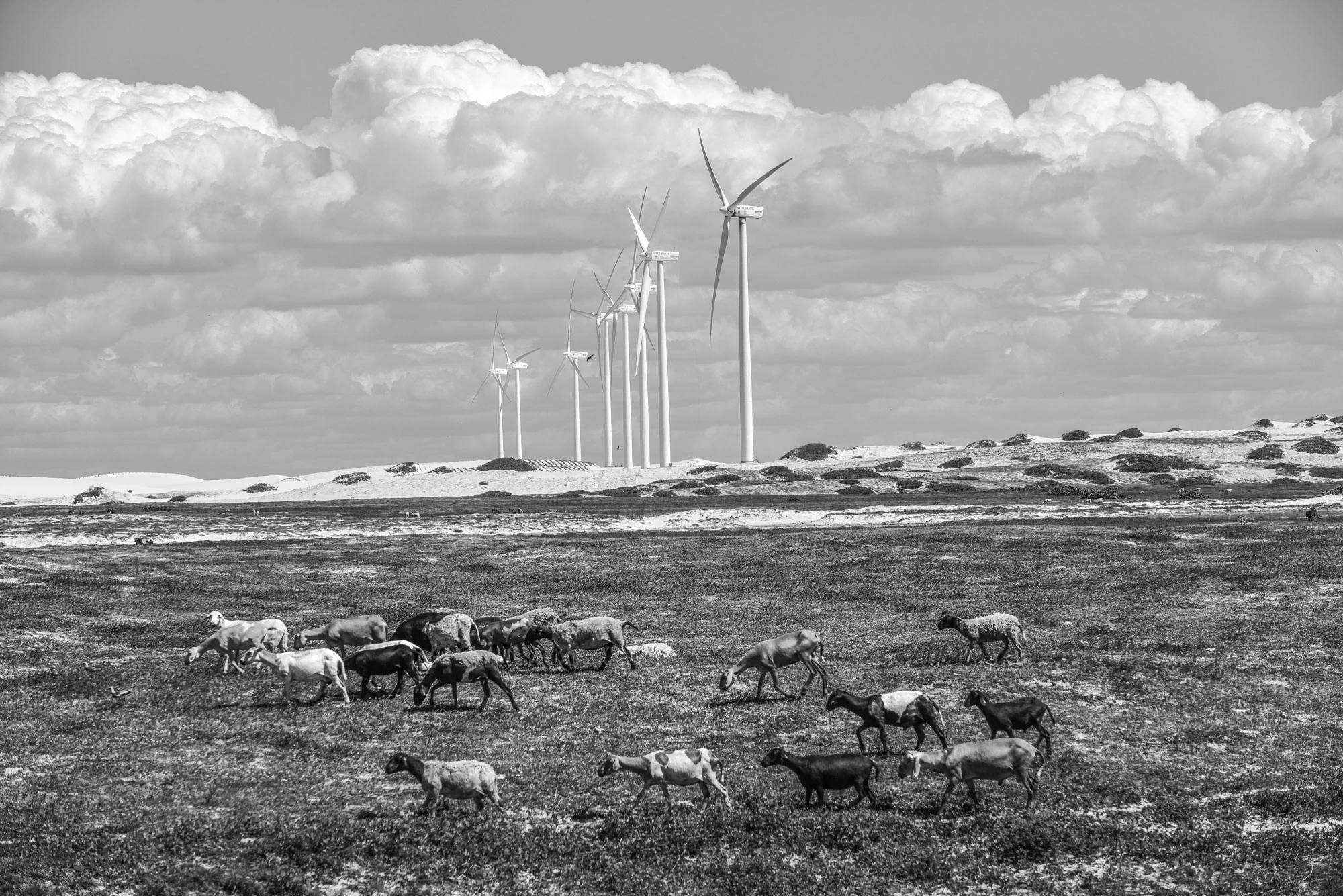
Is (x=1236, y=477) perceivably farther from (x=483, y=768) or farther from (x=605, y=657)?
(x=483, y=768)

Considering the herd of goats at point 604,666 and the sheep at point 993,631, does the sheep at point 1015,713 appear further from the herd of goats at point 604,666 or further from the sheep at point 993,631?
the sheep at point 993,631

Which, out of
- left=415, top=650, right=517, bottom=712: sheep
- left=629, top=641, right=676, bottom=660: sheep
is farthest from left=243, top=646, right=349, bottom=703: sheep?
left=629, top=641, right=676, bottom=660: sheep

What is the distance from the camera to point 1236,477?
4134 inches

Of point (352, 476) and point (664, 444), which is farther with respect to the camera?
point (352, 476)

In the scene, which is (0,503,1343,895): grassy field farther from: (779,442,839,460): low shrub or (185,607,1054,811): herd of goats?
(779,442,839,460): low shrub

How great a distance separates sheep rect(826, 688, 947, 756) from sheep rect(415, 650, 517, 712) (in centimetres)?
602

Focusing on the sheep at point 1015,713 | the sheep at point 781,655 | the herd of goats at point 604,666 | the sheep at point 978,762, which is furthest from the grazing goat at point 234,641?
the sheep at point 978,762

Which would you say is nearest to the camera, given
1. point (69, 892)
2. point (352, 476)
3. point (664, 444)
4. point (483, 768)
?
point (69, 892)

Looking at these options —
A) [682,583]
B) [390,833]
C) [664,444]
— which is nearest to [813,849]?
[390,833]

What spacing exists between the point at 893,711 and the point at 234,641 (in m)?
14.3

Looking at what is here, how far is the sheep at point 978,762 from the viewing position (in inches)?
678

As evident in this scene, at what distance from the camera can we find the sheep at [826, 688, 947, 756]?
774 inches

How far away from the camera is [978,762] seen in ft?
56.5

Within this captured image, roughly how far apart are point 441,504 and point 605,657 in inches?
2873
